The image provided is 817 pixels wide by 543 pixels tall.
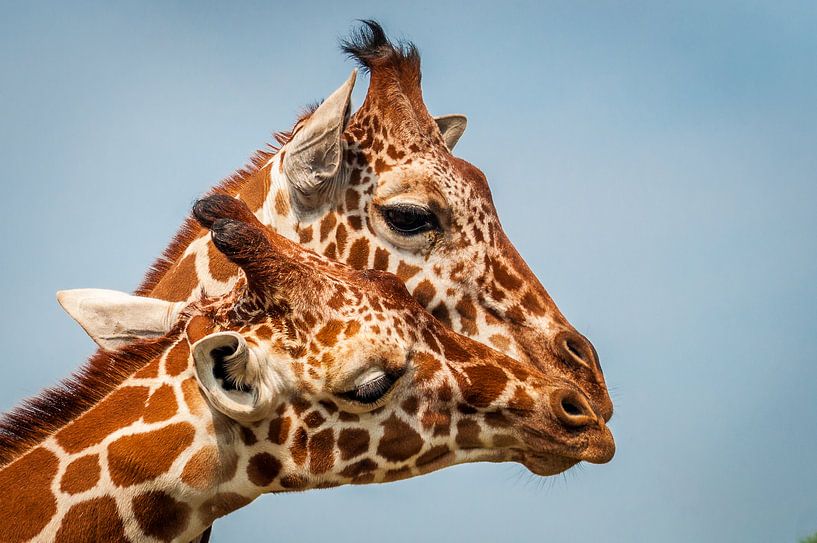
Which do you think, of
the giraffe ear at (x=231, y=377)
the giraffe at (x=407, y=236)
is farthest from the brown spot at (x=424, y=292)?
the giraffe ear at (x=231, y=377)

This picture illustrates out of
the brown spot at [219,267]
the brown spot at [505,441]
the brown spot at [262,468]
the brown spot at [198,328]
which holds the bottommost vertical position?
the brown spot at [262,468]

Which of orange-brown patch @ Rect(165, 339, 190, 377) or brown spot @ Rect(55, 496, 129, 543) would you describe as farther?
orange-brown patch @ Rect(165, 339, 190, 377)

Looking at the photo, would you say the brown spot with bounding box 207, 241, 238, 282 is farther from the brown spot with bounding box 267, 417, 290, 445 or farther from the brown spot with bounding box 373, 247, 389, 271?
the brown spot with bounding box 267, 417, 290, 445

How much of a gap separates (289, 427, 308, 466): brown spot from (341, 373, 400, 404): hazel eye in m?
0.31

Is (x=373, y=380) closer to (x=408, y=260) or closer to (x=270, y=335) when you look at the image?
(x=270, y=335)

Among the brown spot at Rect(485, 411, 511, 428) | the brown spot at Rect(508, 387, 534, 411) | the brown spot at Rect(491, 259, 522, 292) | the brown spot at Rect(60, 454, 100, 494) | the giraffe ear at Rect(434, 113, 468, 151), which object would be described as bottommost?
the brown spot at Rect(60, 454, 100, 494)

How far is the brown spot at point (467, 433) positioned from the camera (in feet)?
21.9

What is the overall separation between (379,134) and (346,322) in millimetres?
3738

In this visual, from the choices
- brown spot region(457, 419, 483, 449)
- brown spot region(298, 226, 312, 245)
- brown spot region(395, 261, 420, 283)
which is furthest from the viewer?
brown spot region(298, 226, 312, 245)

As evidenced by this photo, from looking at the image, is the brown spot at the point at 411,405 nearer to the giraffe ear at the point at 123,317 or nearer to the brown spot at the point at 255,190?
the giraffe ear at the point at 123,317

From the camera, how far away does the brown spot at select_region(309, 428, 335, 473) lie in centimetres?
634

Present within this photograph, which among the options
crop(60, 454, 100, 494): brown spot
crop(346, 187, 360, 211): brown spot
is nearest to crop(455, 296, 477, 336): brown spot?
crop(346, 187, 360, 211): brown spot

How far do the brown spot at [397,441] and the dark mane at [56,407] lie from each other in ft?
4.85

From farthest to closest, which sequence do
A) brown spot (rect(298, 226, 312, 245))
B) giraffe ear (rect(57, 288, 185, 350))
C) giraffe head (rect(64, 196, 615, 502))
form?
1. brown spot (rect(298, 226, 312, 245))
2. giraffe ear (rect(57, 288, 185, 350))
3. giraffe head (rect(64, 196, 615, 502))
